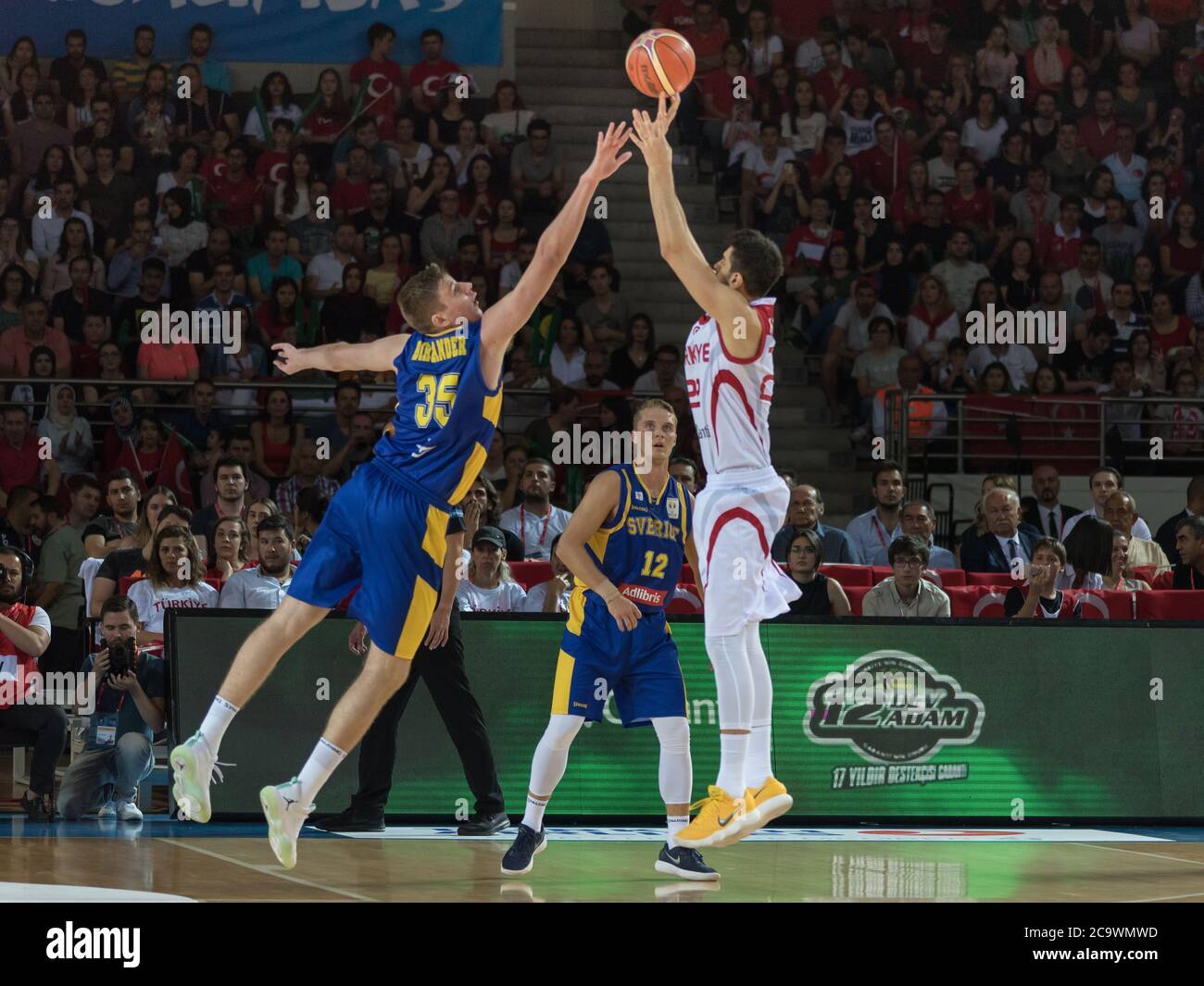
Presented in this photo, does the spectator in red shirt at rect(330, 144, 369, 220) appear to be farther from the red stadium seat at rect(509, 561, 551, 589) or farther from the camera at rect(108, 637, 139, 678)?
the camera at rect(108, 637, 139, 678)

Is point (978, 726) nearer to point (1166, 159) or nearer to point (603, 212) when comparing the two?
point (603, 212)

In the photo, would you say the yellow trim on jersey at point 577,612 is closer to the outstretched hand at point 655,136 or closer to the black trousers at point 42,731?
the outstretched hand at point 655,136

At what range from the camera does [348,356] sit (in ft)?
24.6

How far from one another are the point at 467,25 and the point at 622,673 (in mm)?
12363

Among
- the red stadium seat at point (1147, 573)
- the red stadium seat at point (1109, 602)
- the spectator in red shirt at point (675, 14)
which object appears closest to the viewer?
the red stadium seat at point (1109, 602)

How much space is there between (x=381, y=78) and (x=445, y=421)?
1160cm

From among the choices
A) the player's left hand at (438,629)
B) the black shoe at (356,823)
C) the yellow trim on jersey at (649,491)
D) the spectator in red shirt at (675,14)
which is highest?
the spectator in red shirt at (675,14)

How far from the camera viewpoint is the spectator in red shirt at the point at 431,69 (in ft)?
59.3

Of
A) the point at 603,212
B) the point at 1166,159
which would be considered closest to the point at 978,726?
the point at 603,212

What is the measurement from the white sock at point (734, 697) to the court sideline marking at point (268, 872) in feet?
5.42

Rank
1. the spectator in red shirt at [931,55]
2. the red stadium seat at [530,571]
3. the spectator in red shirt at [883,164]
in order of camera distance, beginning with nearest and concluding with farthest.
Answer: the red stadium seat at [530,571], the spectator in red shirt at [883,164], the spectator in red shirt at [931,55]

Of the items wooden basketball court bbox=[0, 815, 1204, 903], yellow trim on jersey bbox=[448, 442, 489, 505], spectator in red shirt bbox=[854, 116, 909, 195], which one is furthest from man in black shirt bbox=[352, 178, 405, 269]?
yellow trim on jersey bbox=[448, 442, 489, 505]

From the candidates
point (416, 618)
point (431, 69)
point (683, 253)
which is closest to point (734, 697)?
point (416, 618)

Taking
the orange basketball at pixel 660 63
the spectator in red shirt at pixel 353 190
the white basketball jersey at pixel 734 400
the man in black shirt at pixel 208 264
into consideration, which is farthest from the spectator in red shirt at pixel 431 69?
the white basketball jersey at pixel 734 400
